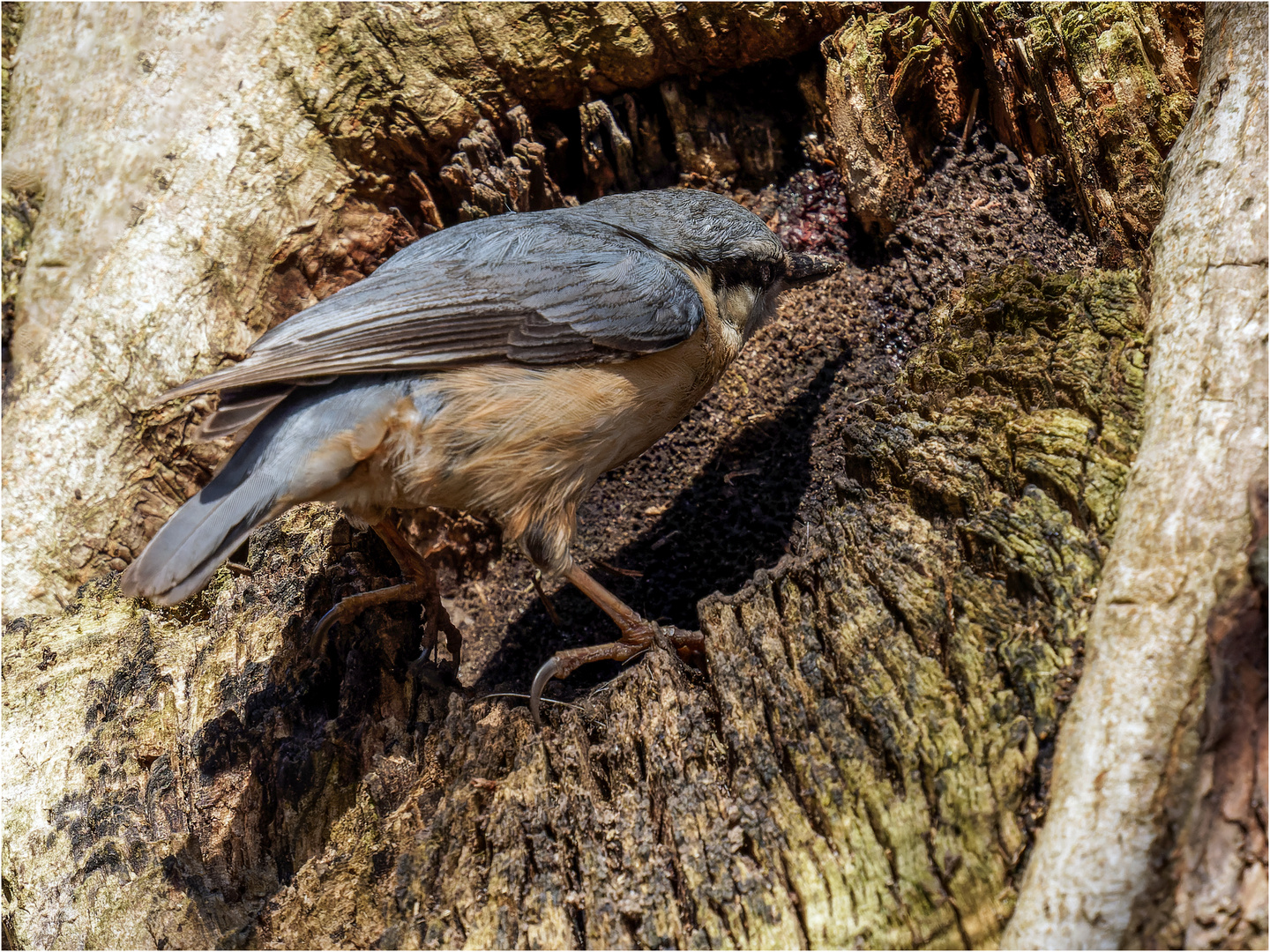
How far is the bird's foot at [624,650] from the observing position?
105 inches

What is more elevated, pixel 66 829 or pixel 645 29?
pixel 645 29

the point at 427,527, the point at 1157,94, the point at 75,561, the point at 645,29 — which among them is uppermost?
the point at 645,29

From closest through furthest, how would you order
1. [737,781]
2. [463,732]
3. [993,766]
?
[993,766]
[737,781]
[463,732]

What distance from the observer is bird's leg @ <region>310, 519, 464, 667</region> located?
294cm

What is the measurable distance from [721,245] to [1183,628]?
2084mm

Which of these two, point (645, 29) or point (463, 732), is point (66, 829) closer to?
point (463, 732)

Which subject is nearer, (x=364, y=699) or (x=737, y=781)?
(x=737, y=781)

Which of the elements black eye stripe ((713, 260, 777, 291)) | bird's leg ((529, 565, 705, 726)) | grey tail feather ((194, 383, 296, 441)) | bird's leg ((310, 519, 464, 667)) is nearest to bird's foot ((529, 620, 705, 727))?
bird's leg ((529, 565, 705, 726))

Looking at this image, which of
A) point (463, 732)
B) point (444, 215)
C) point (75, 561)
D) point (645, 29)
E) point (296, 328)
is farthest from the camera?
point (444, 215)

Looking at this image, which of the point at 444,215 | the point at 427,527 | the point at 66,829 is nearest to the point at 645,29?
the point at 444,215

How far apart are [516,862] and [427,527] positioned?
6.14 ft

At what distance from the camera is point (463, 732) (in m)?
2.46

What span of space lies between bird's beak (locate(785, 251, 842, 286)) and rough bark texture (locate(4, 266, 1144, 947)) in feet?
2.16

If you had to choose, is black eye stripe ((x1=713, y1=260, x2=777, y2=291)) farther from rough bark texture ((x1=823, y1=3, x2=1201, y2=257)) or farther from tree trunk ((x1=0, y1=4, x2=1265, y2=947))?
rough bark texture ((x1=823, y1=3, x2=1201, y2=257))
